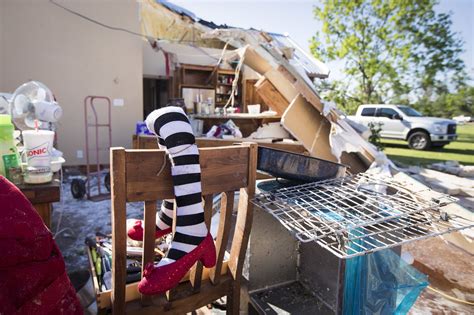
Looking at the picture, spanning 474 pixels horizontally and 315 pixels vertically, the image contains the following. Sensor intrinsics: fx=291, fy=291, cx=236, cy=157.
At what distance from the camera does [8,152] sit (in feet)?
5.19

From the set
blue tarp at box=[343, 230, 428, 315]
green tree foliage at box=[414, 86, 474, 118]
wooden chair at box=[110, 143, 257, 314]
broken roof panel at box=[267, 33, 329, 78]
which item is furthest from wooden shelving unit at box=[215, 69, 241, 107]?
green tree foliage at box=[414, 86, 474, 118]

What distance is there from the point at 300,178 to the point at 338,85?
15.4m

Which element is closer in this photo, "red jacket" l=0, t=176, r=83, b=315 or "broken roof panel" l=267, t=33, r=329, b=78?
"red jacket" l=0, t=176, r=83, b=315

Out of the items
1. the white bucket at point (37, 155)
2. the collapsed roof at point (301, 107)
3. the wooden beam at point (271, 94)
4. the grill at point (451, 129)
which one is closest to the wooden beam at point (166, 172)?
the white bucket at point (37, 155)

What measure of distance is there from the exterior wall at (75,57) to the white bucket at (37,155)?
4695 mm

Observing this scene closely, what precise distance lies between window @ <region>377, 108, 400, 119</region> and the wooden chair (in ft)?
36.4

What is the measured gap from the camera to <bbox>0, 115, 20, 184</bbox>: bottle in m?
1.54

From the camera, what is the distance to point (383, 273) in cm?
125

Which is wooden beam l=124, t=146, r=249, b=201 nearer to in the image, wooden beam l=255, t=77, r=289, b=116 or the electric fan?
the electric fan

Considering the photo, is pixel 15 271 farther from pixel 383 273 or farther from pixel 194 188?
pixel 383 273

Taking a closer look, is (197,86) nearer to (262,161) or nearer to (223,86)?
A: (223,86)

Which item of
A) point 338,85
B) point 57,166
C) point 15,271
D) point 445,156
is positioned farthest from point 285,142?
point 338,85

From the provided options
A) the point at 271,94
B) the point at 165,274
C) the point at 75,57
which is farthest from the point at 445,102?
the point at 165,274

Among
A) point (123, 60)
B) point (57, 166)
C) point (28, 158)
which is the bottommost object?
point (57, 166)
